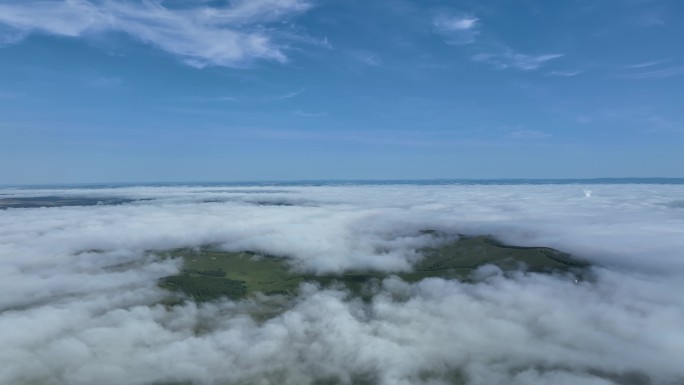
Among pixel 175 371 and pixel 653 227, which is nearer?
pixel 175 371

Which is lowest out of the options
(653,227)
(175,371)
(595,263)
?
(175,371)

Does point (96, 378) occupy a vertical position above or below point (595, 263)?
below

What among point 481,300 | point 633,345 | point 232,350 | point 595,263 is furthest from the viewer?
point 595,263

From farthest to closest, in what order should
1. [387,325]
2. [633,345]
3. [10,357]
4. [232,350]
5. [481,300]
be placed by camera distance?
[481,300] < [387,325] < [232,350] < [633,345] < [10,357]

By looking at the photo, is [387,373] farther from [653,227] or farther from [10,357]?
[653,227]

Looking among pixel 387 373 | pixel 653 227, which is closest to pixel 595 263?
pixel 653 227

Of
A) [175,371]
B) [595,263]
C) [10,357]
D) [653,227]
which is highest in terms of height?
[653,227]

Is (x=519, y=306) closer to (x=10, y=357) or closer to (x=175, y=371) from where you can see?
(x=175, y=371)

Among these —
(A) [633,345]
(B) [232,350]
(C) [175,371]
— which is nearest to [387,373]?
(B) [232,350]

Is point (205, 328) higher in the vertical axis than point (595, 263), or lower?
lower
